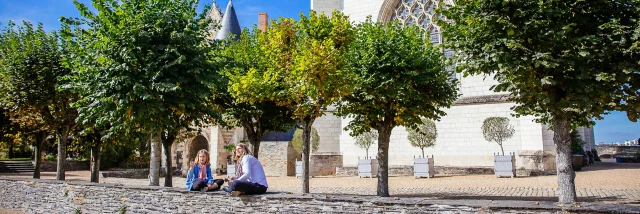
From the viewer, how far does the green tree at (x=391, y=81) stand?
11.1 metres

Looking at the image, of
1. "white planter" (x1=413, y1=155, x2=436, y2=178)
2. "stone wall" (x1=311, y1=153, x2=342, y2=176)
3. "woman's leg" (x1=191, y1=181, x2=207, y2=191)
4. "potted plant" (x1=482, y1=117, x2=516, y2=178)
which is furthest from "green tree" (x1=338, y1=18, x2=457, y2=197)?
"stone wall" (x1=311, y1=153, x2=342, y2=176)

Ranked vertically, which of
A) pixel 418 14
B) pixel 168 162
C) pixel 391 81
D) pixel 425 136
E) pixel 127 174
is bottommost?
pixel 127 174

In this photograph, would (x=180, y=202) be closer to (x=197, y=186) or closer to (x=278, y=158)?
(x=197, y=186)

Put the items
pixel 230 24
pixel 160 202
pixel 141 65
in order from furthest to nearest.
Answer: pixel 230 24
pixel 141 65
pixel 160 202

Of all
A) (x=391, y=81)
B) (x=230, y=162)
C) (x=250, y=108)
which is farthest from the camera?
(x=230, y=162)

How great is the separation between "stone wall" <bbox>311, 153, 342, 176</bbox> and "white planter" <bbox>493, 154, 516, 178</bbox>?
29.6ft

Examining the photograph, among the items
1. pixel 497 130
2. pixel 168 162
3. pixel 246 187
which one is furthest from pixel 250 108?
pixel 497 130

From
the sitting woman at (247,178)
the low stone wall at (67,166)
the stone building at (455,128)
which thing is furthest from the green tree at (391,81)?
the low stone wall at (67,166)

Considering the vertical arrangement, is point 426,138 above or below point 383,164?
above

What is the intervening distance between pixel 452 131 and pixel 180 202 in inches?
681

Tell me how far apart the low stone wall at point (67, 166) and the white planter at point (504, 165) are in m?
27.5

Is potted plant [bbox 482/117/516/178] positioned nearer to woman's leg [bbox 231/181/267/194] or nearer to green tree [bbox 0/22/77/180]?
woman's leg [bbox 231/181/267/194]

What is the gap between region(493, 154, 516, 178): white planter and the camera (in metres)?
18.5

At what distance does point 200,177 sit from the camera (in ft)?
27.1
